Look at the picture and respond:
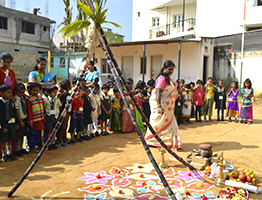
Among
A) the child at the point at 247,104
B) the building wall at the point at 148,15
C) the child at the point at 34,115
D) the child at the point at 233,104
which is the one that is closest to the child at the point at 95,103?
the child at the point at 34,115

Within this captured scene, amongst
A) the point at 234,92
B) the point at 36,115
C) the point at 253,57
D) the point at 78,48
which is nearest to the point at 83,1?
the point at 78,48


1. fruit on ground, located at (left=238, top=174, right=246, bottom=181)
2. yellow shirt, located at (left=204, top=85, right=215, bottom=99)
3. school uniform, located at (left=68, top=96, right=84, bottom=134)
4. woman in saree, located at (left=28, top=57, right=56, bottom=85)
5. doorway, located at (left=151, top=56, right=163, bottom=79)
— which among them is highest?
doorway, located at (left=151, top=56, right=163, bottom=79)

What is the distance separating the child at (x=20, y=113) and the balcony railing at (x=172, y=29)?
704 inches

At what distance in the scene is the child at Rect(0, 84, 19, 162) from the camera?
14.2ft

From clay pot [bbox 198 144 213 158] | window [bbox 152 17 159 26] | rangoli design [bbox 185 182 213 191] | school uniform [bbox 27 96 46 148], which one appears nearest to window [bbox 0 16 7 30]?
window [bbox 152 17 159 26]

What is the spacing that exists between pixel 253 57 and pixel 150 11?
11575 millimetres

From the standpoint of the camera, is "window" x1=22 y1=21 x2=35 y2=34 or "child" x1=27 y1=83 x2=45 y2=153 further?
"window" x1=22 y1=21 x2=35 y2=34

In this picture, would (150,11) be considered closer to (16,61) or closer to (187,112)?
(16,61)

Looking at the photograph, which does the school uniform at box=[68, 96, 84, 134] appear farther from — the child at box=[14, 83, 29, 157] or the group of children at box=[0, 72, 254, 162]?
the child at box=[14, 83, 29, 157]

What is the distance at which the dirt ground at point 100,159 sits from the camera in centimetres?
354

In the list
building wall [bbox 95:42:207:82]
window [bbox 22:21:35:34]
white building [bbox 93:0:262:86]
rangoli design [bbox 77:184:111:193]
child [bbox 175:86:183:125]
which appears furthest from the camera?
window [bbox 22:21:35:34]

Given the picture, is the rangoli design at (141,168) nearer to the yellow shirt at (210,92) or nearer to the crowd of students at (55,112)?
the crowd of students at (55,112)

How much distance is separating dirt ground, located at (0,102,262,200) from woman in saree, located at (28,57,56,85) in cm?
163

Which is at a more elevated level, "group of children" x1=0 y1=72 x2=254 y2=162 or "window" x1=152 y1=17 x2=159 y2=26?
"window" x1=152 y1=17 x2=159 y2=26
